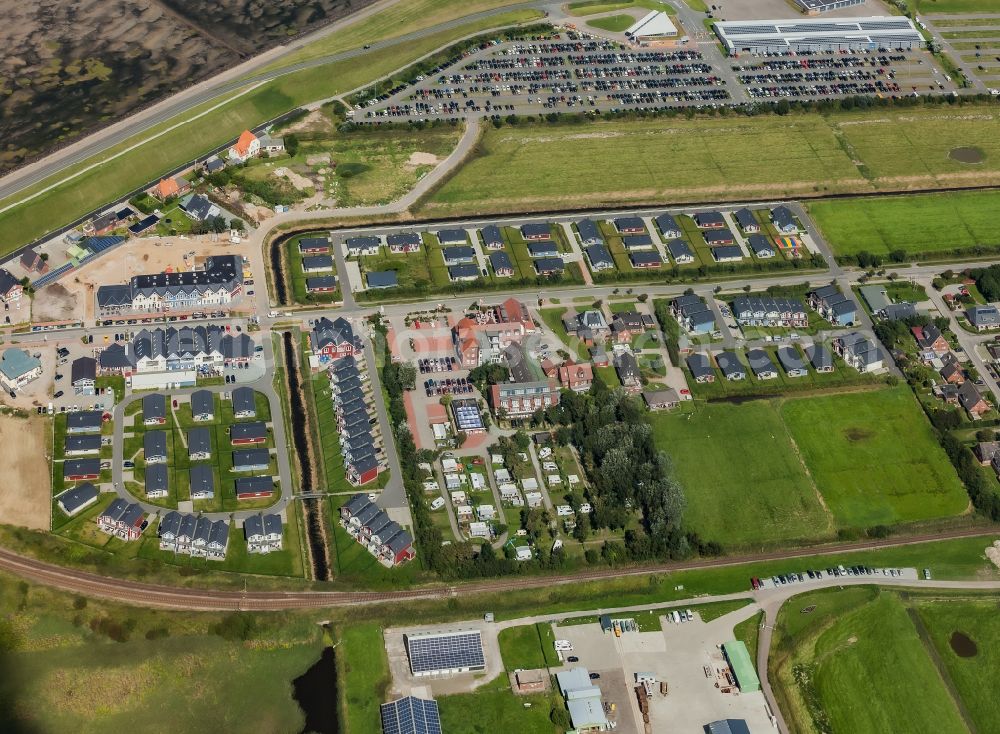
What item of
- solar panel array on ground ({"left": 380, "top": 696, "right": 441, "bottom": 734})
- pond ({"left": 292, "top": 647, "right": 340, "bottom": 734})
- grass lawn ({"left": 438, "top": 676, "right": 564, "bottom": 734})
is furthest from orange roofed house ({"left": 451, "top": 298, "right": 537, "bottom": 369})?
solar panel array on ground ({"left": 380, "top": 696, "right": 441, "bottom": 734})

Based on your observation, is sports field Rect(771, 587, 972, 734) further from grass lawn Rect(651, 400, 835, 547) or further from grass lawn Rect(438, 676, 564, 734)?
grass lawn Rect(438, 676, 564, 734)

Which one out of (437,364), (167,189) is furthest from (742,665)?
(167,189)

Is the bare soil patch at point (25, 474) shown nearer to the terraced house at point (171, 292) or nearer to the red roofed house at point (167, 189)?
the terraced house at point (171, 292)

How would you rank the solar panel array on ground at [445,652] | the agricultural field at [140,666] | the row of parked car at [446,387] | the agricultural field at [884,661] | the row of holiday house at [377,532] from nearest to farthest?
the agricultural field at [140,666] < the solar panel array on ground at [445,652] < the agricultural field at [884,661] < the row of holiday house at [377,532] < the row of parked car at [446,387]

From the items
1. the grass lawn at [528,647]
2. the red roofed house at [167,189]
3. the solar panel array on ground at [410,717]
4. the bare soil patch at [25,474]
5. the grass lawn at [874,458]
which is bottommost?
the solar panel array on ground at [410,717]

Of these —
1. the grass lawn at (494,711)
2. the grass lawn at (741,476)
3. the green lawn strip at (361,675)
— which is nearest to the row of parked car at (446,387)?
the grass lawn at (741,476)
